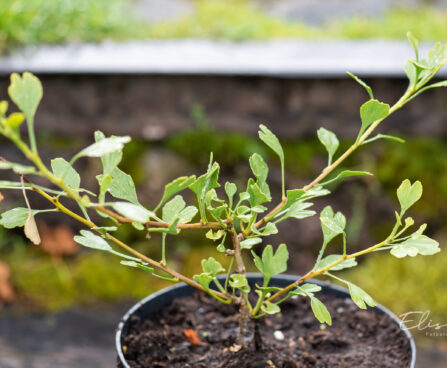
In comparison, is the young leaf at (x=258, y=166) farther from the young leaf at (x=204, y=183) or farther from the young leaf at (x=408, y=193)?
the young leaf at (x=408, y=193)

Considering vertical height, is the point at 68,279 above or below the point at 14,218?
above

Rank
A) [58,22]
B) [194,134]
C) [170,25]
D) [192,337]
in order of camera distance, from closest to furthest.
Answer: [192,337] → [194,134] → [58,22] → [170,25]

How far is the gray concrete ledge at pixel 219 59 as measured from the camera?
1.75 meters

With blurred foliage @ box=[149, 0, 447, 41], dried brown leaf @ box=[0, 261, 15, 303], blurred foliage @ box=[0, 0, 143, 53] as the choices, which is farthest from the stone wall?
dried brown leaf @ box=[0, 261, 15, 303]

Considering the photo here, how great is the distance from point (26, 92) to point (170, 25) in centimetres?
189

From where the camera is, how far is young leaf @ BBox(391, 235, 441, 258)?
612mm

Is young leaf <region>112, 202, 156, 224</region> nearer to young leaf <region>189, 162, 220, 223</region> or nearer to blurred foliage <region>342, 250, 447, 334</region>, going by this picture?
young leaf <region>189, 162, 220, 223</region>

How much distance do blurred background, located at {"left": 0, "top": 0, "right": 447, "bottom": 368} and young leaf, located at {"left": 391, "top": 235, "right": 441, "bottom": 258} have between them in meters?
1.16

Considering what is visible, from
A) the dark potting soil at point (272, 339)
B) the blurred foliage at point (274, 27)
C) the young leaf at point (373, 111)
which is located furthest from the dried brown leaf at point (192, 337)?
the blurred foliage at point (274, 27)

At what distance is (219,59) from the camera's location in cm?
184

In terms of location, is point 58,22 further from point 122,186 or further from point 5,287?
point 122,186

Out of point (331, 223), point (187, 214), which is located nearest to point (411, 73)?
point (331, 223)

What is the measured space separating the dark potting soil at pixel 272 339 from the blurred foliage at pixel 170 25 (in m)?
1.34

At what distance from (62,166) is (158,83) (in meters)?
1.21
